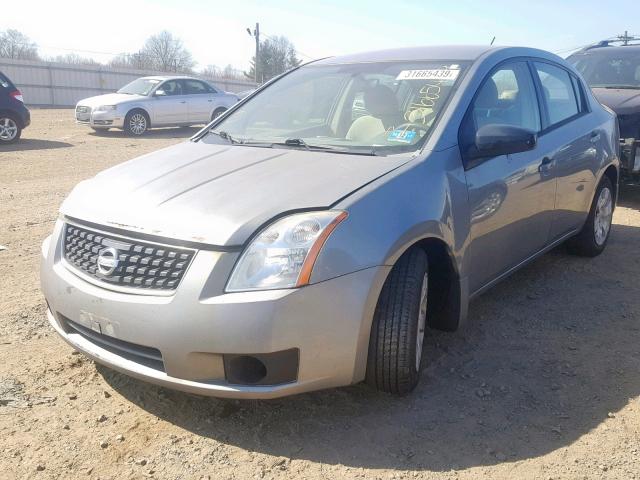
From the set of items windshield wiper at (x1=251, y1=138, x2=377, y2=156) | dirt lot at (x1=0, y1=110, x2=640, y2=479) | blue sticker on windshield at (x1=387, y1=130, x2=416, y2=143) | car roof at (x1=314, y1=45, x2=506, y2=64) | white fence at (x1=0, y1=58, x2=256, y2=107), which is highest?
white fence at (x1=0, y1=58, x2=256, y2=107)

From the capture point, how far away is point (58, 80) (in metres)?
28.7

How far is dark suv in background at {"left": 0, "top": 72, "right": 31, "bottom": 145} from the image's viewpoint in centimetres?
1263

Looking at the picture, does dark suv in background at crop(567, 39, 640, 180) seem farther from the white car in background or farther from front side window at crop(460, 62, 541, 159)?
the white car in background

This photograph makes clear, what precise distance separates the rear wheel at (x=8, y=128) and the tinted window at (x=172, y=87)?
14.4ft

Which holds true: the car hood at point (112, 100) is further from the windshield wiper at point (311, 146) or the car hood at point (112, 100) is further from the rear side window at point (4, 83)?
the windshield wiper at point (311, 146)

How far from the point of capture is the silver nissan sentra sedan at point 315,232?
239cm

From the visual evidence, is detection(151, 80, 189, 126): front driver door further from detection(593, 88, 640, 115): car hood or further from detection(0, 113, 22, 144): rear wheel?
detection(593, 88, 640, 115): car hood

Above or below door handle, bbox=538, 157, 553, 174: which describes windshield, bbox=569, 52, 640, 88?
above

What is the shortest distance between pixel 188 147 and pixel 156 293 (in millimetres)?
1467

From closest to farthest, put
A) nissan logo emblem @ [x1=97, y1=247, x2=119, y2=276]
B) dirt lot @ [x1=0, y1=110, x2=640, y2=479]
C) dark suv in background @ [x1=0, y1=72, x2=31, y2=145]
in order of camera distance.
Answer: dirt lot @ [x1=0, y1=110, x2=640, y2=479], nissan logo emblem @ [x1=97, y1=247, x2=119, y2=276], dark suv in background @ [x1=0, y1=72, x2=31, y2=145]

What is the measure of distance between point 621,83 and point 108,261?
24.6 feet

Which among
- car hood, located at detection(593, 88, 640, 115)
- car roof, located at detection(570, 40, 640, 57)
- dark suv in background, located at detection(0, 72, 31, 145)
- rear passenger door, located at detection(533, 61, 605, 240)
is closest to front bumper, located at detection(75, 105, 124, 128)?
dark suv in background, located at detection(0, 72, 31, 145)

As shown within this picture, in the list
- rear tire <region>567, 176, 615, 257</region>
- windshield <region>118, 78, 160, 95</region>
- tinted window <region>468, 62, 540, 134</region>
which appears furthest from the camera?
windshield <region>118, 78, 160, 95</region>

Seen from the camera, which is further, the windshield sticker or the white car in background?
the white car in background
